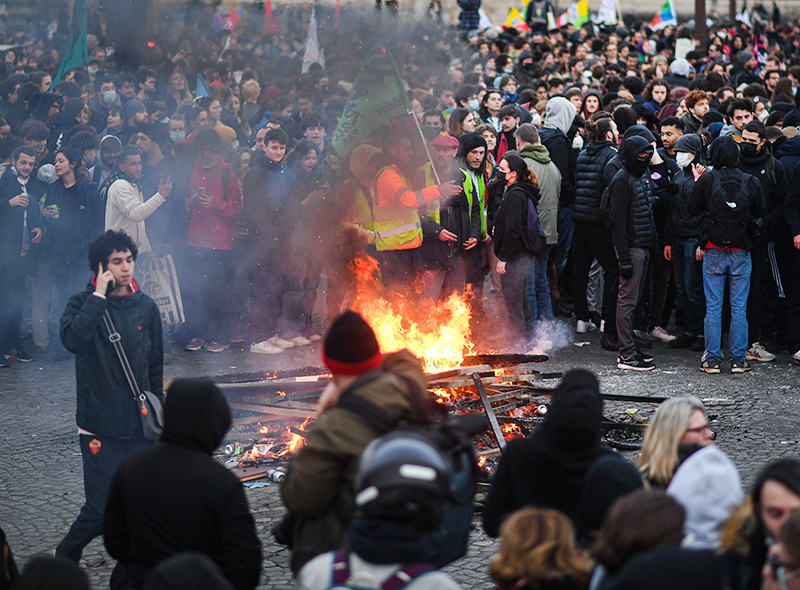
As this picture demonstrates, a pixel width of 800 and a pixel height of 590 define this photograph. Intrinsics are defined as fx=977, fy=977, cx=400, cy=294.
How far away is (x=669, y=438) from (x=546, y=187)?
6.91 metres

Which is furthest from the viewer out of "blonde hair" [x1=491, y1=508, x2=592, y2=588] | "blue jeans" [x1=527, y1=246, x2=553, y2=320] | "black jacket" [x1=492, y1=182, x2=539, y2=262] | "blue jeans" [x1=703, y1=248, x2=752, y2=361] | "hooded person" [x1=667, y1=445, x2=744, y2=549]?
"blue jeans" [x1=527, y1=246, x2=553, y2=320]

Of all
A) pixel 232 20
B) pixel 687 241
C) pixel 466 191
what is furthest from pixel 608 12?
pixel 466 191

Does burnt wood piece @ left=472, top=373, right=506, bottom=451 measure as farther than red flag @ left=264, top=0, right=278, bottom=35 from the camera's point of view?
No

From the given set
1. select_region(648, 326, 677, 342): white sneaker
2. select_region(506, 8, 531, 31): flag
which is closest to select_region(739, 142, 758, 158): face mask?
select_region(648, 326, 677, 342): white sneaker

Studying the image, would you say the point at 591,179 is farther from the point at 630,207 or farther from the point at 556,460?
the point at 556,460

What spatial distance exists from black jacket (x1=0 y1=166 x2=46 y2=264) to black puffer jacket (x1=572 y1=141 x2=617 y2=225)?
219 inches

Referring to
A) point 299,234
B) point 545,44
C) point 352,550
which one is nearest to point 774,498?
point 352,550

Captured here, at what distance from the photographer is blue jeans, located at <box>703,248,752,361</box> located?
9148 millimetres

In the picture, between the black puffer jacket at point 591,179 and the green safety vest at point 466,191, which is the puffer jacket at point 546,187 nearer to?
the black puffer jacket at point 591,179

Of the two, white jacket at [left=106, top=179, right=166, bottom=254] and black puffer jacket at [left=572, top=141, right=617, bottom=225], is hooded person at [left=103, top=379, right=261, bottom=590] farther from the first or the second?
black puffer jacket at [left=572, top=141, right=617, bottom=225]

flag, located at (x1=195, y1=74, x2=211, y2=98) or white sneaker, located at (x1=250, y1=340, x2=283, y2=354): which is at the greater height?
flag, located at (x1=195, y1=74, x2=211, y2=98)

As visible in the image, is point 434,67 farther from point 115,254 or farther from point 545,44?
point 115,254

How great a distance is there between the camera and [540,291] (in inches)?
407

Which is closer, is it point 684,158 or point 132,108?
point 684,158
